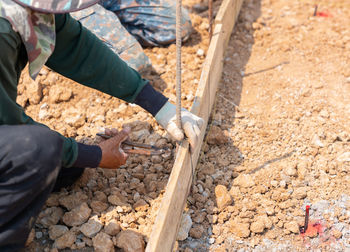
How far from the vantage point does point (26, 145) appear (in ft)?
5.75

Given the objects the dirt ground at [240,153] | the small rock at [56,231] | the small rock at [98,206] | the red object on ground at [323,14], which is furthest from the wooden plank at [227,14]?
the small rock at [56,231]

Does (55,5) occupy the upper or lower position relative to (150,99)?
upper

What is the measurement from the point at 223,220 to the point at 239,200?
0.18m

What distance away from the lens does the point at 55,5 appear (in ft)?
5.69

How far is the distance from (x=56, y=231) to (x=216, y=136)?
4.25 ft

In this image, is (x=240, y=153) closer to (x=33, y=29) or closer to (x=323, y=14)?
(x=33, y=29)

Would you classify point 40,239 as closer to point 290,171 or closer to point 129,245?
point 129,245

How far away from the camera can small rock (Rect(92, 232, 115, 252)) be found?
2227 millimetres

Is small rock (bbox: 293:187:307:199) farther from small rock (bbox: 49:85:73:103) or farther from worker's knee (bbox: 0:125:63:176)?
small rock (bbox: 49:85:73:103)

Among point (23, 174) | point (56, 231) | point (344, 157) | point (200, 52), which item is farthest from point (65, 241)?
point (200, 52)

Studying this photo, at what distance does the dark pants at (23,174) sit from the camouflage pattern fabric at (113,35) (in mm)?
1611

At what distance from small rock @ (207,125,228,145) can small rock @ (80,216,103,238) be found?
1.08 metres

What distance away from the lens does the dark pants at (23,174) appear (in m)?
1.74

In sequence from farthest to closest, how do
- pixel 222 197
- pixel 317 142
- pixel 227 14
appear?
pixel 227 14 → pixel 317 142 → pixel 222 197
